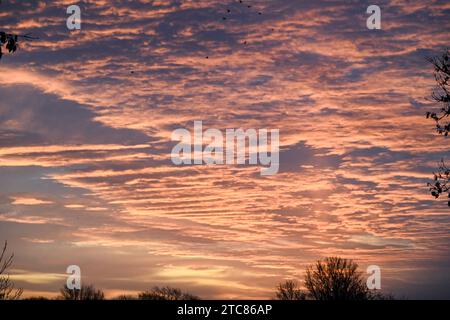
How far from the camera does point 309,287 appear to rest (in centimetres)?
7406

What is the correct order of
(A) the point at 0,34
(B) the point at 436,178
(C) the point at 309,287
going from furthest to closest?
1. (C) the point at 309,287
2. (B) the point at 436,178
3. (A) the point at 0,34
